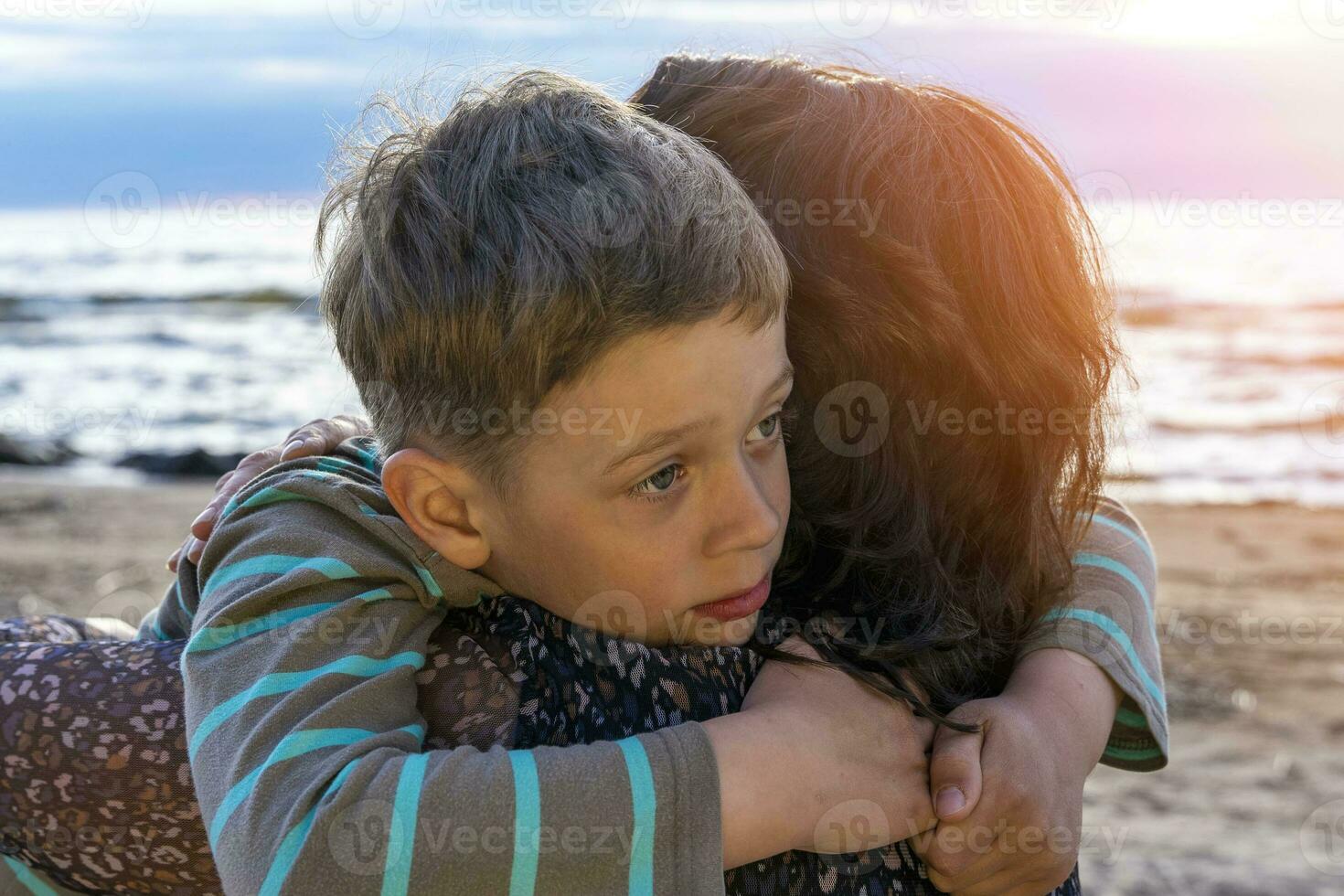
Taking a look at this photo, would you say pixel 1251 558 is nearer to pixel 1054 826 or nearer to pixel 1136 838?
pixel 1136 838

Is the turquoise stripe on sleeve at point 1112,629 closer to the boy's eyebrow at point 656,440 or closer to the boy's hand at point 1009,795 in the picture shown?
the boy's hand at point 1009,795

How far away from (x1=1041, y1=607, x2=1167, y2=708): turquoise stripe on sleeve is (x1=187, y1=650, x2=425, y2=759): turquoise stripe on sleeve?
1021 millimetres

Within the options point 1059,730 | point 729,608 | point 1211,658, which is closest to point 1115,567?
point 1059,730

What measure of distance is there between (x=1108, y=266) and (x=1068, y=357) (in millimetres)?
223

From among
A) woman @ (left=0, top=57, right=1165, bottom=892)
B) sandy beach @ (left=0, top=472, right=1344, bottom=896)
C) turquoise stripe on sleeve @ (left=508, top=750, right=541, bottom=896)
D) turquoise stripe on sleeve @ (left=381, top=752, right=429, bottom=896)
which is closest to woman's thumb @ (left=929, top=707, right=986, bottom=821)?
woman @ (left=0, top=57, right=1165, bottom=892)

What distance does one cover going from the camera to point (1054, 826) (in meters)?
1.51

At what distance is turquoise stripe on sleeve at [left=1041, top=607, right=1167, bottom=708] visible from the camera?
1854 mm

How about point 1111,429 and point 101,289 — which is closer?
point 1111,429

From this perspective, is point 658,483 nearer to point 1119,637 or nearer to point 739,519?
point 739,519

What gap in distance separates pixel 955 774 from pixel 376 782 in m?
0.67

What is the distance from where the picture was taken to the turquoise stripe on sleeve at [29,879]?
4.95 ft

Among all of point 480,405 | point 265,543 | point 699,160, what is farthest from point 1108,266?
point 265,543

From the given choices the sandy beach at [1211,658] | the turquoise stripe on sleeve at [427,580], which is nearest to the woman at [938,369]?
the turquoise stripe on sleeve at [427,580]

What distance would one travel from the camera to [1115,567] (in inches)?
78.4
